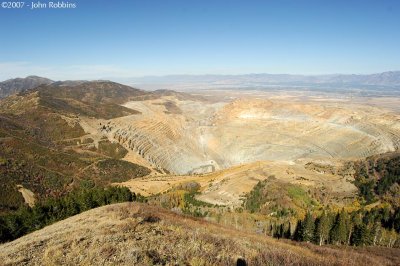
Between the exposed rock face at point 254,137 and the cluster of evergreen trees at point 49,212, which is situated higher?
the cluster of evergreen trees at point 49,212

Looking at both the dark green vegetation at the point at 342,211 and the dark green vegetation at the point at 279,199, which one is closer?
the dark green vegetation at the point at 342,211

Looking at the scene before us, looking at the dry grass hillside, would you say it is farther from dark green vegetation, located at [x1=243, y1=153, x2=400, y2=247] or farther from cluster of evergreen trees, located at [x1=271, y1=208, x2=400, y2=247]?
dark green vegetation, located at [x1=243, y1=153, x2=400, y2=247]

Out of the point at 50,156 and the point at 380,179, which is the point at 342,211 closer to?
the point at 380,179

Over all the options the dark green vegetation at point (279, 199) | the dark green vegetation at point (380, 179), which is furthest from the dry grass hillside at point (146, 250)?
the dark green vegetation at point (380, 179)

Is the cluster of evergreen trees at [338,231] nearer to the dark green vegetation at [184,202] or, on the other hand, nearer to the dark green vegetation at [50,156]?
the dark green vegetation at [184,202]

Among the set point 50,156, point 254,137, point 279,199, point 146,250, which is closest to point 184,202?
point 279,199

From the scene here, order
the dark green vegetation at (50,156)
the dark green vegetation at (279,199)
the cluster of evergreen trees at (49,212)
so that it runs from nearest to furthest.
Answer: the cluster of evergreen trees at (49,212) → the dark green vegetation at (279,199) → the dark green vegetation at (50,156)

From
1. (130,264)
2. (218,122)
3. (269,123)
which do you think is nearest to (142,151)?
(218,122)
